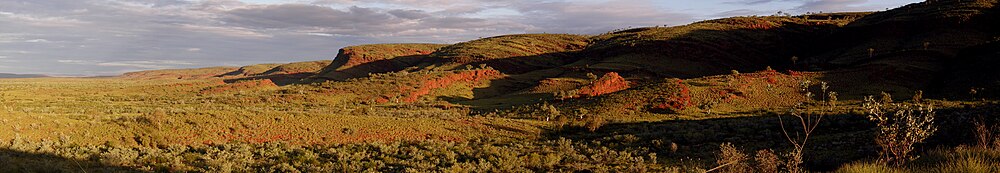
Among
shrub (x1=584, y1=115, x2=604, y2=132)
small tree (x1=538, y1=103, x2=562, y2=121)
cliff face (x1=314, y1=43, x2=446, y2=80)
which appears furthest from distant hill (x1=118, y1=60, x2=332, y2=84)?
shrub (x1=584, y1=115, x2=604, y2=132)

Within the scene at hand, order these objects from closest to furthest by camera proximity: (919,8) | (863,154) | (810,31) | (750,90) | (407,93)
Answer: (863,154)
(750,90)
(407,93)
(919,8)
(810,31)

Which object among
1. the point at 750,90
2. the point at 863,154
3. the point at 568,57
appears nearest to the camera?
the point at 863,154

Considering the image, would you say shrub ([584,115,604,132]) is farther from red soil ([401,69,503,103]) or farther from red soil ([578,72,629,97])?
red soil ([401,69,503,103])

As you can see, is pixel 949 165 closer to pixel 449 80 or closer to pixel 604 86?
pixel 604 86

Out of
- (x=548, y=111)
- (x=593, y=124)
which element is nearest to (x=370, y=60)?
(x=548, y=111)

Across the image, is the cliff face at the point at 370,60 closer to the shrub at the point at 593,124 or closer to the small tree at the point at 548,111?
the small tree at the point at 548,111

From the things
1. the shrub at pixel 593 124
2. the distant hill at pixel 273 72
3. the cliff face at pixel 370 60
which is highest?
the cliff face at pixel 370 60

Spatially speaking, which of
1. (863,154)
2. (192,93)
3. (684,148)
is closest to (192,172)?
(684,148)

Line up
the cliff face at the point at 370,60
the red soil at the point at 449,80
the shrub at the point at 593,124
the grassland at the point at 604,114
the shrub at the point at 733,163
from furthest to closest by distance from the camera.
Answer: the cliff face at the point at 370,60 < the red soil at the point at 449,80 < the shrub at the point at 593,124 < the grassland at the point at 604,114 < the shrub at the point at 733,163

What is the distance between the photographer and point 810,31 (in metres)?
67.6

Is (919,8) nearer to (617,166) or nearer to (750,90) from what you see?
(750,90)

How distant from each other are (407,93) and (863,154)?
36.8 metres

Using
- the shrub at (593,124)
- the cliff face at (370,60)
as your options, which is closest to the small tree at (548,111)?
the shrub at (593,124)

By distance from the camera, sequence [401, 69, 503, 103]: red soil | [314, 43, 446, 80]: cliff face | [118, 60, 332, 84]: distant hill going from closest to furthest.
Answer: [401, 69, 503, 103]: red soil < [314, 43, 446, 80]: cliff face < [118, 60, 332, 84]: distant hill
